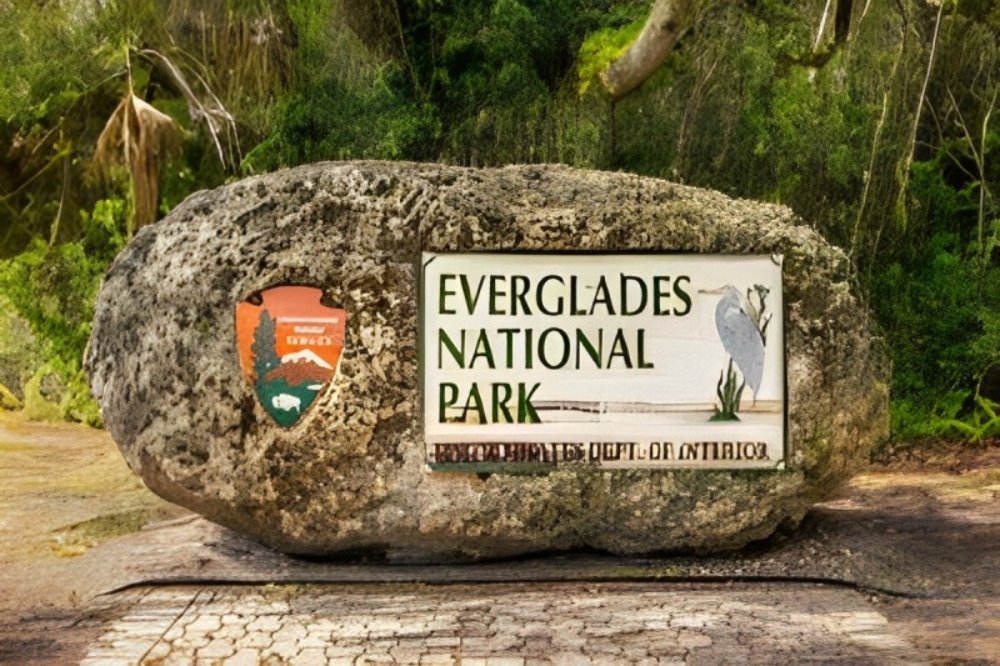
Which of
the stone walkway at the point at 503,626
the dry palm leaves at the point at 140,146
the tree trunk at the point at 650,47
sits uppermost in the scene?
the tree trunk at the point at 650,47

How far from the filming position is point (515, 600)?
4.14 meters

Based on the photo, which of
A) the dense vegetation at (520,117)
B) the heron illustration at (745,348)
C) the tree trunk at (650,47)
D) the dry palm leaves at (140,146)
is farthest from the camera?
the tree trunk at (650,47)

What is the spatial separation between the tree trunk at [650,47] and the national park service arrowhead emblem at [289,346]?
4.00m

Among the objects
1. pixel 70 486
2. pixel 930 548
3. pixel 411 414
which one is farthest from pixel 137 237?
pixel 930 548

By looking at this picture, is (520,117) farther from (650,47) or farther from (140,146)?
(140,146)

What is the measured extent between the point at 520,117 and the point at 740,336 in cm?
356

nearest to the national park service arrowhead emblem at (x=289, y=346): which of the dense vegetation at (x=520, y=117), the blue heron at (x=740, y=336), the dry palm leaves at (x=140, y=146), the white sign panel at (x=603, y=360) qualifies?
the white sign panel at (x=603, y=360)

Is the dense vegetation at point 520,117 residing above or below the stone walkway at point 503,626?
above

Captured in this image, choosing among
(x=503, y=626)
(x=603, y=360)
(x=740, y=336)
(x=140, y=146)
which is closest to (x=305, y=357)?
(x=603, y=360)

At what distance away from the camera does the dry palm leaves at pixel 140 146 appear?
7.24 meters

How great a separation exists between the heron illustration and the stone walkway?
0.76 meters

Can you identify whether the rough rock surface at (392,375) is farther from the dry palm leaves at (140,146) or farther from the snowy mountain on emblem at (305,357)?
the dry palm leaves at (140,146)

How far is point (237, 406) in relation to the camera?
4348 millimetres

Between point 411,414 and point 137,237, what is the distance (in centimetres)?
145
